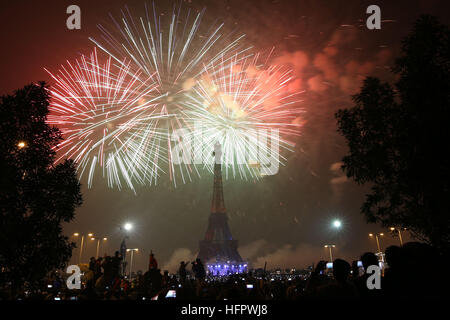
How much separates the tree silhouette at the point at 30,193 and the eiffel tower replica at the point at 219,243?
292 feet

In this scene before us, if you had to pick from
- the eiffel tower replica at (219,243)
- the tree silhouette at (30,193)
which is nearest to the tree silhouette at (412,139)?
the tree silhouette at (30,193)

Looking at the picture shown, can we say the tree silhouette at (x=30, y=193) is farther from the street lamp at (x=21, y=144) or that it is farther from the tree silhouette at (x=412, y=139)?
the tree silhouette at (x=412, y=139)

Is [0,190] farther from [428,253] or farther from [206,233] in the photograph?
[206,233]

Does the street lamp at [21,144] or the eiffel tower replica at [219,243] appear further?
the eiffel tower replica at [219,243]

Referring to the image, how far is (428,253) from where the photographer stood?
375 cm

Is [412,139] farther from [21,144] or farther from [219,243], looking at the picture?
[219,243]

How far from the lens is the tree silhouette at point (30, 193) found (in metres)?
9.79

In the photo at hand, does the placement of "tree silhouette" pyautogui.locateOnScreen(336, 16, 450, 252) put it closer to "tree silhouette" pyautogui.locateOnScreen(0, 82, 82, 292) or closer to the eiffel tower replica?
"tree silhouette" pyautogui.locateOnScreen(0, 82, 82, 292)

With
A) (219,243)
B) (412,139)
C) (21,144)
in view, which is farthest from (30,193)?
(219,243)

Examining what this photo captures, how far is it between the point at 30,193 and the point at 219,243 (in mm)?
92319

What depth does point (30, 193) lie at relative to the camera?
10398 millimetres

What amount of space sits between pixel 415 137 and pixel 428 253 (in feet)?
23.7
